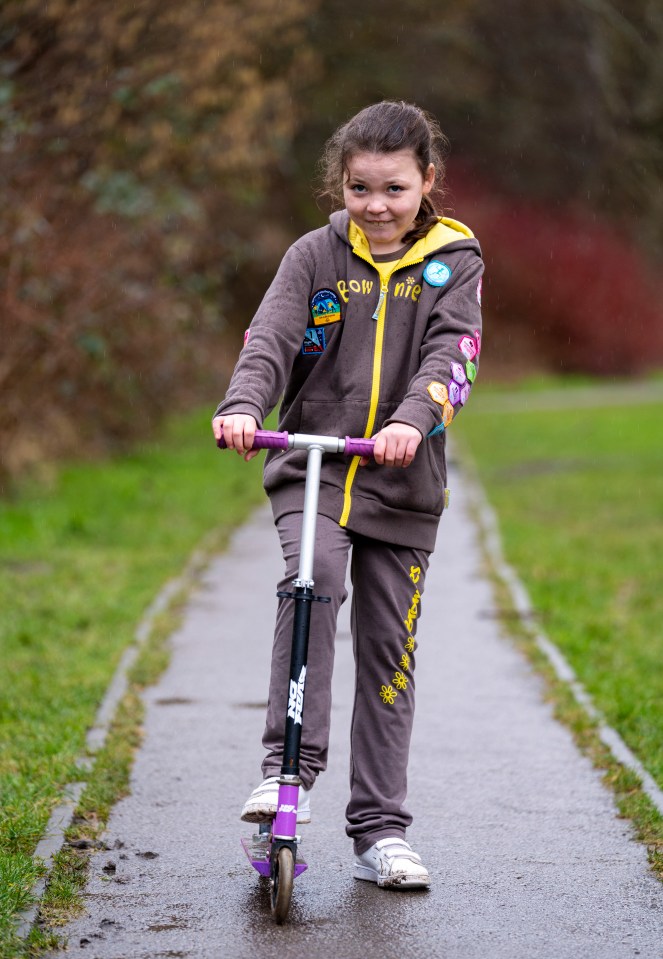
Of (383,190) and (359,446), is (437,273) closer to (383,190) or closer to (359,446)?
(383,190)

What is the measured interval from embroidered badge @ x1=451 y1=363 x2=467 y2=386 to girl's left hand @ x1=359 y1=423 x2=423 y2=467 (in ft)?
0.92

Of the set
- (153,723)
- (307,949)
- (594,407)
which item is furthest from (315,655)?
(594,407)

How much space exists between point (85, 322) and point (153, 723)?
827 centimetres

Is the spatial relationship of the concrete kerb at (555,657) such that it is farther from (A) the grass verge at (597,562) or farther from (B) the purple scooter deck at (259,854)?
(B) the purple scooter deck at (259,854)

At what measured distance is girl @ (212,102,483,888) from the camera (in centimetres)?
413

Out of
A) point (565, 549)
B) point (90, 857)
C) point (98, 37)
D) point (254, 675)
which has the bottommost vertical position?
point (90, 857)

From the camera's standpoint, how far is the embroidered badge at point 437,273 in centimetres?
422

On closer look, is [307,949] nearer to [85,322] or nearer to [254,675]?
[254,675]

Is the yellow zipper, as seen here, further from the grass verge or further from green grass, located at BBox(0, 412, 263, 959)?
Result: the grass verge

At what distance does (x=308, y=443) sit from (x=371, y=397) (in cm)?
34

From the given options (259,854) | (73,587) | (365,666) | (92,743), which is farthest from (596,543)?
(259,854)

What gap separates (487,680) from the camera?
716cm

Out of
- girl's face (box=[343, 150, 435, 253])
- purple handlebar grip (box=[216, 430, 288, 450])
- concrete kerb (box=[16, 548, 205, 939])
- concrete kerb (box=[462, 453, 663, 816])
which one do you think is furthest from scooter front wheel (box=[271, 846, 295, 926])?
girl's face (box=[343, 150, 435, 253])

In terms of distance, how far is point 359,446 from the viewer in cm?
392
